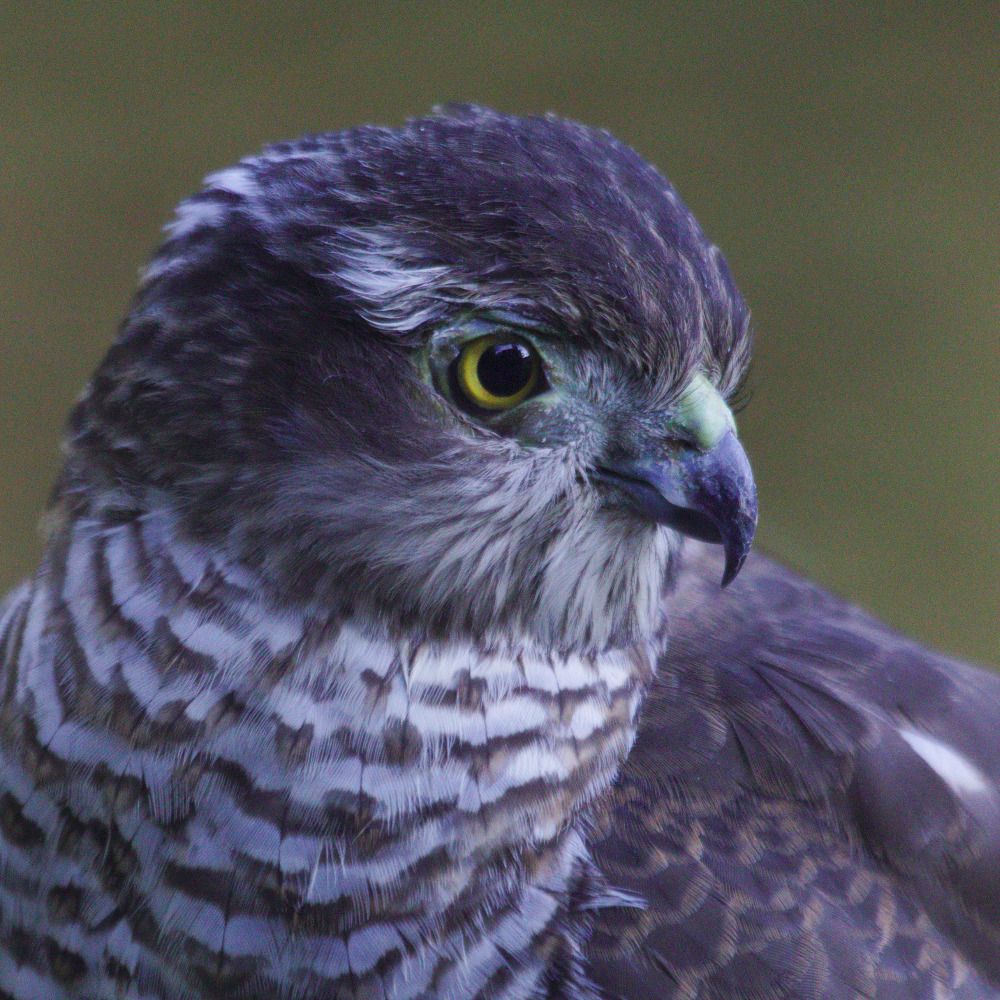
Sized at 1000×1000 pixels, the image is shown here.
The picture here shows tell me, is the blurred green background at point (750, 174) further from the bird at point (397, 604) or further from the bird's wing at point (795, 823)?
the bird at point (397, 604)

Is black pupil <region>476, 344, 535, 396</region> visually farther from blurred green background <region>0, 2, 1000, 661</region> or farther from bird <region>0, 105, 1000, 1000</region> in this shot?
blurred green background <region>0, 2, 1000, 661</region>

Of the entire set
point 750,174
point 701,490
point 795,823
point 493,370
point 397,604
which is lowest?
point 795,823

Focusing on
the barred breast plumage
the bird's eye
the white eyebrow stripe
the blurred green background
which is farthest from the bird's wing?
the blurred green background

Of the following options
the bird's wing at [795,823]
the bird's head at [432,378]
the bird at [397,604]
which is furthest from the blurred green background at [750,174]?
the bird's head at [432,378]

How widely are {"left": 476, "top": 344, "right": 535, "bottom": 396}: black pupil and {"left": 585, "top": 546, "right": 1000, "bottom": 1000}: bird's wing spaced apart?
56cm

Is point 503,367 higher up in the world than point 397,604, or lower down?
higher up

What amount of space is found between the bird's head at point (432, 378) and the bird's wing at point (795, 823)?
0.34 metres

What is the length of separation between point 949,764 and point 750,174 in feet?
12.0

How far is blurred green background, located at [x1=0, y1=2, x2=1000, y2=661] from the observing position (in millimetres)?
5059

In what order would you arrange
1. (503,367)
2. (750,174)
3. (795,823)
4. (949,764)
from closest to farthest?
(503,367), (795,823), (949,764), (750,174)

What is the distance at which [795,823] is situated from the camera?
6.36 ft

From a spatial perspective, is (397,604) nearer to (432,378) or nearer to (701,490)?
(432,378)

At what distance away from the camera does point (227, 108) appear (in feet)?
16.7

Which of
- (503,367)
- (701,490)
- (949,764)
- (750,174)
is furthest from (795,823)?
(750,174)
